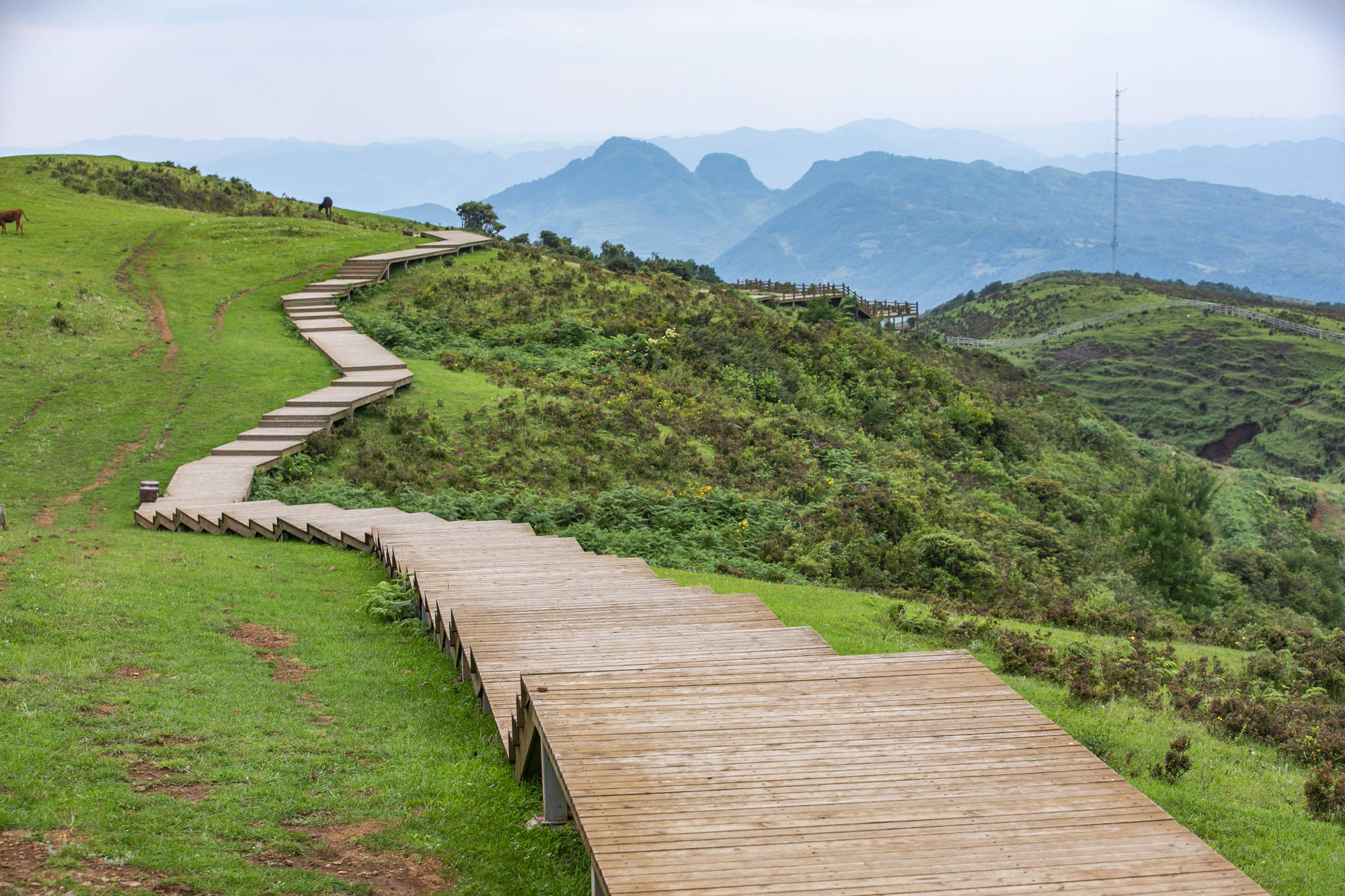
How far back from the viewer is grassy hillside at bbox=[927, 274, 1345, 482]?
68062 millimetres

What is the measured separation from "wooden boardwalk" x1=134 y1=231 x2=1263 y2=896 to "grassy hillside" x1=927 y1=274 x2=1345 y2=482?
68.0 meters

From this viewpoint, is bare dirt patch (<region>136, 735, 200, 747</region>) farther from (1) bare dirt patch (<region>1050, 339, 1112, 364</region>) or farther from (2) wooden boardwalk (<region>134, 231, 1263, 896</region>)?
(1) bare dirt patch (<region>1050, 339, 1112, 364</region>)

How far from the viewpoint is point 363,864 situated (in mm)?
5613

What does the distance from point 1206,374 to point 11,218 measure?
83.4 meters

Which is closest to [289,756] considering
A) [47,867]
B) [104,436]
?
[47,867]

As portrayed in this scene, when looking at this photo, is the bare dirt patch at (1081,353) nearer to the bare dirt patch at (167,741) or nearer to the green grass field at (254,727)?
the green grass field at (254,727)

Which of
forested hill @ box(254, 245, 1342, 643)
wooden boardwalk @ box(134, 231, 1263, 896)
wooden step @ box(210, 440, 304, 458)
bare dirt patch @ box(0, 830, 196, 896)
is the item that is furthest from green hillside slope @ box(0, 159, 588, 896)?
forested hill @ box(254, 245, 1342, 643)

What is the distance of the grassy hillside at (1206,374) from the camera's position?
6806cm

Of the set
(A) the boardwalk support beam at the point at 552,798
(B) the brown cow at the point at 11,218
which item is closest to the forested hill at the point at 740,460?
(A) the boardwalk support beam at the point at 552,798

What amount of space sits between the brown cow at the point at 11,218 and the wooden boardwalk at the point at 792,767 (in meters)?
33.8

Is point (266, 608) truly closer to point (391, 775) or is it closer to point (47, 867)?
point (391, 775)

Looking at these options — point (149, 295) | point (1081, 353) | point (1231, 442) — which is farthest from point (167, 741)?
point (1081, 353)

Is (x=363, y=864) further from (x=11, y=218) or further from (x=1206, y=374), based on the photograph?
(x=1206, y=374)

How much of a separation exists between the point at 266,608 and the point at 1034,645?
9.30m
